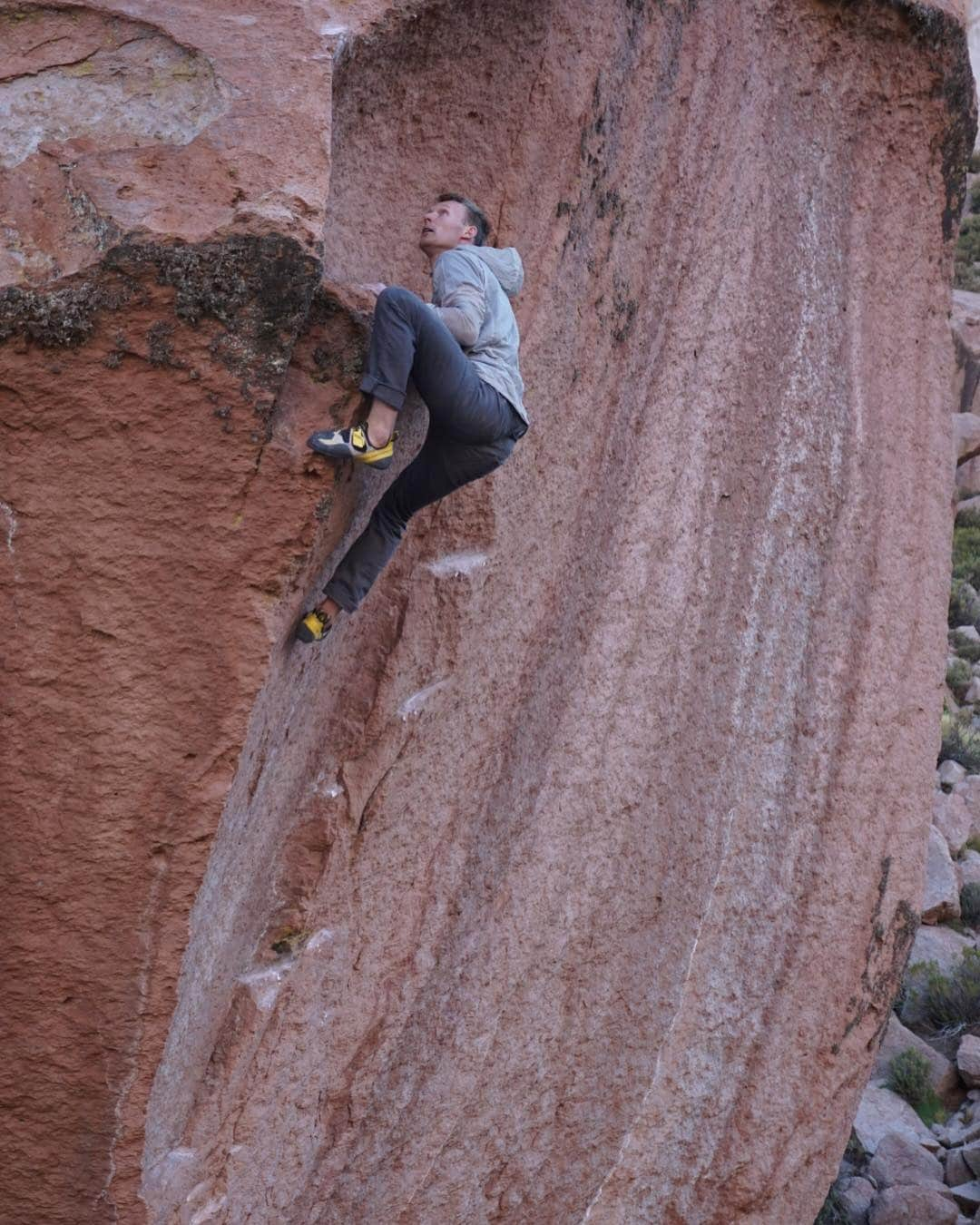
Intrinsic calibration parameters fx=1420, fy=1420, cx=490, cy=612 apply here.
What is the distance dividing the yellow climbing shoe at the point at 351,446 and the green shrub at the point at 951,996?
5.90 metres

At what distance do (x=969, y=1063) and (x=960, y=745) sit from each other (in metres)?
3.29

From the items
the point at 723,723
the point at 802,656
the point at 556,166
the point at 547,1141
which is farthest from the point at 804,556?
the point at 547,1141

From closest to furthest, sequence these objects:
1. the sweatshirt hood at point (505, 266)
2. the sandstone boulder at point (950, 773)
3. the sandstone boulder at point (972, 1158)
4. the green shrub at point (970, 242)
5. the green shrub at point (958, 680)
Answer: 1. the sweatshirt hood at point (505, 266)
2. the sandstone boulder at point (972, 1158)
3. the sandstone boulder at point (950, 773)
4. the green shrub at point (958, 680)
5. the green shrub at point (970, 242)

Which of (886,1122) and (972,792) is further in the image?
(972,792)

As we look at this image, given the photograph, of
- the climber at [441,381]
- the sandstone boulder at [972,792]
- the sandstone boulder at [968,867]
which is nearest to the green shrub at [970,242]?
the sandstone boulder at [972,792]

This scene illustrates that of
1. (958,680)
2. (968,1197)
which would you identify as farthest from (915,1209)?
(958,680)

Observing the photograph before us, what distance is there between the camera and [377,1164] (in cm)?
435

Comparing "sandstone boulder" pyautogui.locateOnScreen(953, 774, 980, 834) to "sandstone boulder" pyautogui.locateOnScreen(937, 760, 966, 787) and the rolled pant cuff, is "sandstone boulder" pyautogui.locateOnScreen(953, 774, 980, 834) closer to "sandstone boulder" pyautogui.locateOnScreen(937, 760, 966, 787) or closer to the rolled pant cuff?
"sandstone boulder" pyautogui.locateOnScreen(937, 760, 966, 787)

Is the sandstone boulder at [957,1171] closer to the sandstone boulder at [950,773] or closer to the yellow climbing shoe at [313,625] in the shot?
the sandstone boulder at [950,773]

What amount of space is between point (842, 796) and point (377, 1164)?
7.64 ft

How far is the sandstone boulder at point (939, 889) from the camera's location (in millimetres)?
→ 8484

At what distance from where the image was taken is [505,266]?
381 centimetres

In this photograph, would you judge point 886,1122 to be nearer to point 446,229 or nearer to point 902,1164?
point 902,1164

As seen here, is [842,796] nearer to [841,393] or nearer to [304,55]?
[841,393]
